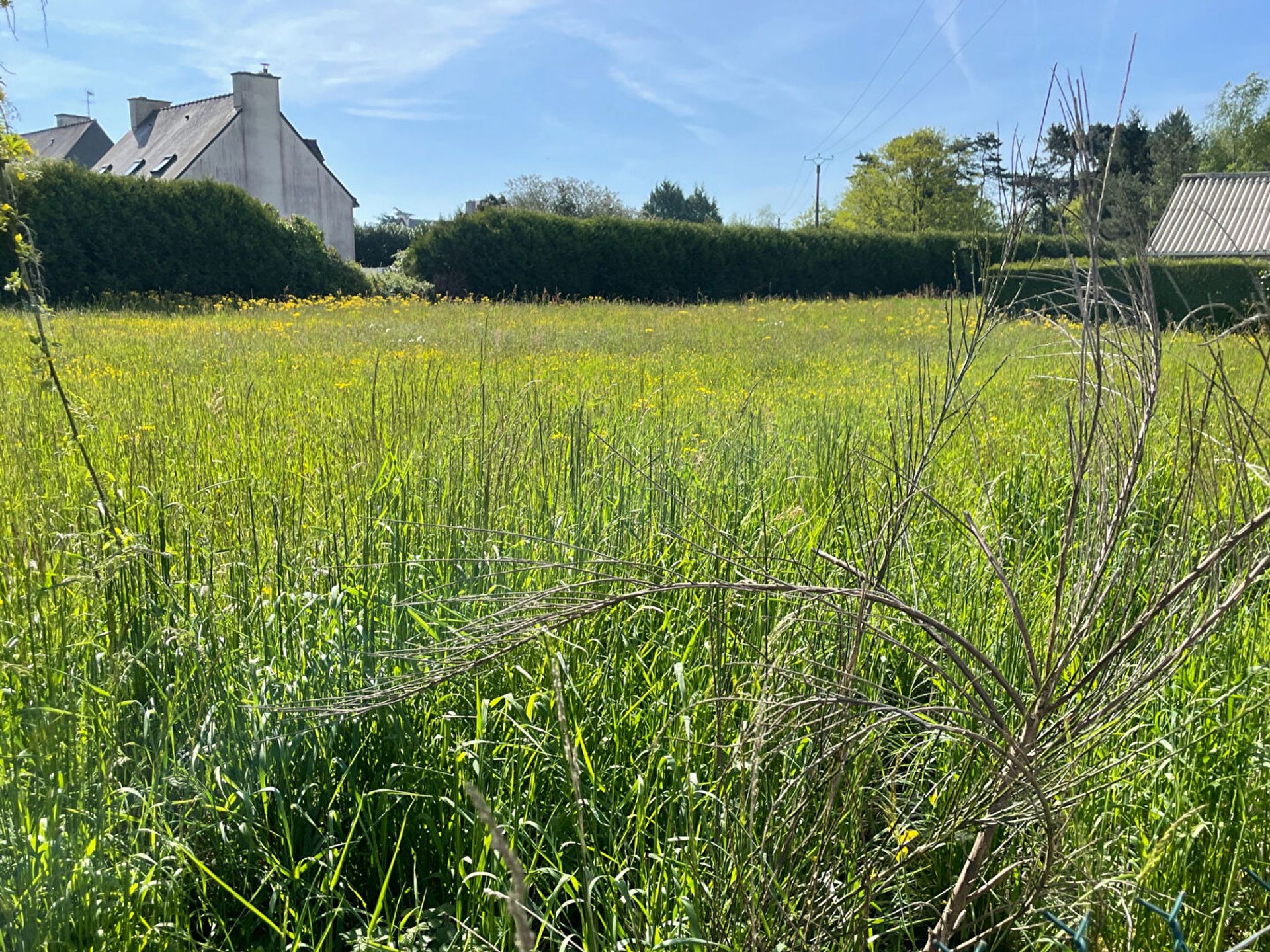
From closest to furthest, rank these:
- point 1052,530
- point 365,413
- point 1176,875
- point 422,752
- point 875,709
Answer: point 875,709 → point 1176,875 → point 422,752 → point 1052,530 → point 365,413

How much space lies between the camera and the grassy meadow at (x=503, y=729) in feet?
4.86

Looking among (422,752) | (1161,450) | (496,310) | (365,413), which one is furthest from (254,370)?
(496,310)

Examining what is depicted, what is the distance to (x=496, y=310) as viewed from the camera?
1579 centimetres

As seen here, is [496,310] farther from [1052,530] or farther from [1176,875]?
[1176,875]

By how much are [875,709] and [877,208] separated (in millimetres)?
57479

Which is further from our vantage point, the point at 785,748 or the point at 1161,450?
the point at 1161,450

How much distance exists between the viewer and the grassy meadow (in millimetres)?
1481

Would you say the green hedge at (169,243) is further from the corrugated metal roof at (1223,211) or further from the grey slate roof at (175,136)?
the corrugated metal roof at (1223,211)

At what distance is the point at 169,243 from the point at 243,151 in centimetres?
1689

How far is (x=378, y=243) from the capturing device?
1799 inches

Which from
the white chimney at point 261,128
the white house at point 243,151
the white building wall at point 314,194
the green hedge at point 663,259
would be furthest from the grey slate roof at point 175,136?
the green hedge at point 663,259

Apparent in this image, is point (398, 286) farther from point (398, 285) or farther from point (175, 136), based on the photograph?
point (175, 136)

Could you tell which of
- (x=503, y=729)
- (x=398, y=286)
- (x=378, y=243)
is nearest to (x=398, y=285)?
(x=398, y=286)

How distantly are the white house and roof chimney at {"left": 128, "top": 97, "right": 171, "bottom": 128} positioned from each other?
0.03 meters
